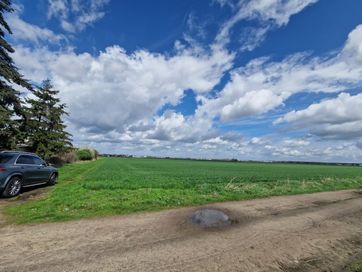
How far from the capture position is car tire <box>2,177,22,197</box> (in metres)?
11.2

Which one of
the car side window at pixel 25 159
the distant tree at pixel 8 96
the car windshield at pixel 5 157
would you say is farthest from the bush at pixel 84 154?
the car windshield at pixel 5 157

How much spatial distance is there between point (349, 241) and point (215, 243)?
3.50m

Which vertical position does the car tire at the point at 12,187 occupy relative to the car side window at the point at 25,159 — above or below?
below

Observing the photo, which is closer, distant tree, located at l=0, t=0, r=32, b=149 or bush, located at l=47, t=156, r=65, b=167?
distant tree, located at l=0, t=0, r=32, b=149

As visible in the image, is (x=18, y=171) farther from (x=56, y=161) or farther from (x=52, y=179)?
(x=56, y=161)

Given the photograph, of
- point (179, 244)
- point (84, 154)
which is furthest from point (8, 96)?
point (84, 154)

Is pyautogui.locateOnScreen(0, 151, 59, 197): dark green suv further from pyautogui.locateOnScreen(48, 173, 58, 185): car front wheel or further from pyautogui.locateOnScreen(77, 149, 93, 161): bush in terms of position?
pyautogui.locateOnScreen(77, 149, 93, 161): bush

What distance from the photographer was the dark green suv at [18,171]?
11062 millimetres

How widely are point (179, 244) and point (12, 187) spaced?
9.58 meters

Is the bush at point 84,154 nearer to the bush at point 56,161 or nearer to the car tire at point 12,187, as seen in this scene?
the bush at point 56,161

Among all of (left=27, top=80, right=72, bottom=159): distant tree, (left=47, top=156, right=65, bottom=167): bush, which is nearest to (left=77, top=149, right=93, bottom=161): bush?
(left=47, top=156, right=65, bottom=167): bush

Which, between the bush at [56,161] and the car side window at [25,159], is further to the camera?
the bush at [56,161]

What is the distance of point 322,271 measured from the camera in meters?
4.66

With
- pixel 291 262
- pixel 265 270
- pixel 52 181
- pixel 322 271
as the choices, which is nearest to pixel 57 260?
pixel 265 270
